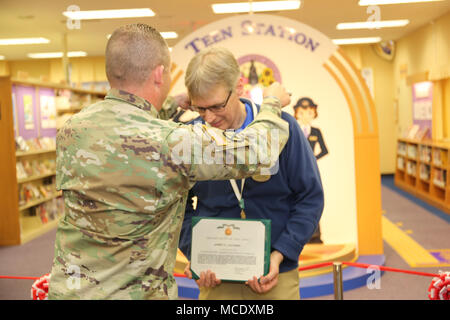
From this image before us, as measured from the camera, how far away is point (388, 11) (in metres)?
7.87

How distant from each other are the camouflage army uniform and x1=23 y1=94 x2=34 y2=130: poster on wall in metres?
6.41

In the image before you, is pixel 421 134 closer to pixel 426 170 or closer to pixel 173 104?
pixel 426 170

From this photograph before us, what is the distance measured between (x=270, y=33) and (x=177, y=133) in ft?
12.4

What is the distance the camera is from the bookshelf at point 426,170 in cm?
732

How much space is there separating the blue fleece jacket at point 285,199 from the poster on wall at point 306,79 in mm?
3089

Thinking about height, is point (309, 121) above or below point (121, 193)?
above

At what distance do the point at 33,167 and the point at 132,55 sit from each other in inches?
263

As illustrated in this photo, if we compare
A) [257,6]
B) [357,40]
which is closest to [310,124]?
[257,6]

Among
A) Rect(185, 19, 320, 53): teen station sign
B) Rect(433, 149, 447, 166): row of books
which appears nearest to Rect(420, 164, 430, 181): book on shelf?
Rect(433, 149, 447, 166): row of books

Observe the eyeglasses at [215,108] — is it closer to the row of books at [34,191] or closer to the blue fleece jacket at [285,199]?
the blue fleece jacket at [285,199]

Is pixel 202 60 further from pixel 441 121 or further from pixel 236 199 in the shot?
pixel 441 121

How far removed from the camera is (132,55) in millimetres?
1327

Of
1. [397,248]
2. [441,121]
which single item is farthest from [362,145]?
[441,121]

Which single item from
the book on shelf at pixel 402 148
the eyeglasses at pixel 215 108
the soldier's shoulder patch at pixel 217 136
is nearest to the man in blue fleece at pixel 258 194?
the eyeglasses at pixel 215 108
